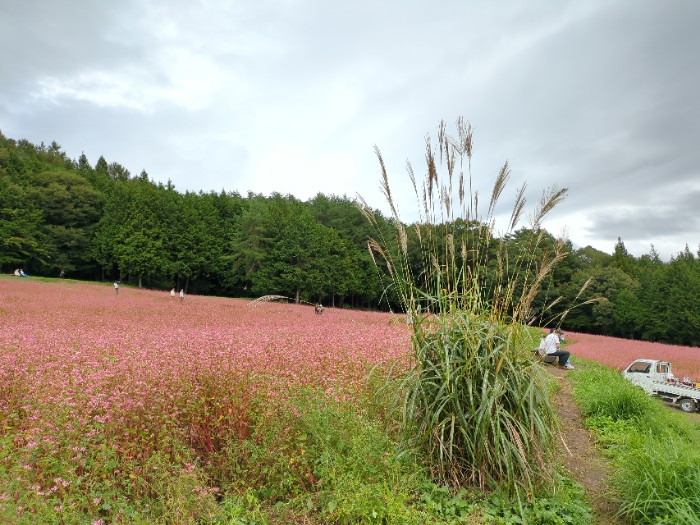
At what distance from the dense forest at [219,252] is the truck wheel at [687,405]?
2864cm

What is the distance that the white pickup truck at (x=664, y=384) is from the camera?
11.3 m

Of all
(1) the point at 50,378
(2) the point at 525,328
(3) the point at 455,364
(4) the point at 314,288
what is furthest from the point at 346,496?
(4) the point at 314,288

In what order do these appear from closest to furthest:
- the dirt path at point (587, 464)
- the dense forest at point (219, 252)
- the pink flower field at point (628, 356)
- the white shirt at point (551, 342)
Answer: the dirt path at point (587, 464), the white shirt at point (551, 342), the pink flower field at point (628, 356), the dense forest at point (219, 252)

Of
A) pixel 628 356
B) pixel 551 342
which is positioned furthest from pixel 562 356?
pixel 628 356

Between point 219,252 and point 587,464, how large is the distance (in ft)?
157

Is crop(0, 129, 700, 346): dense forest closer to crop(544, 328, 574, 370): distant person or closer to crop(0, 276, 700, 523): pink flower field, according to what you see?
crop(544, 328, 574, 370): distant person

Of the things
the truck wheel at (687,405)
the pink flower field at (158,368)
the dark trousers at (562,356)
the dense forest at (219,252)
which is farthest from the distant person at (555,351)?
the dense forest at (219,252)

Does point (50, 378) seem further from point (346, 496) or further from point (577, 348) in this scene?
point (577, 348)

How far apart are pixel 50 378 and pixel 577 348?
22645 millimetres

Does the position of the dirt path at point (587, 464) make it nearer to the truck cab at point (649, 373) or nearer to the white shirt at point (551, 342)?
the white shirt at point (551, 342)

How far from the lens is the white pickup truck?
37.0 ft

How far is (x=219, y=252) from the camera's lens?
48812mm

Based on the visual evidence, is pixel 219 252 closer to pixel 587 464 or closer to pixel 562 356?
pixel 562 356

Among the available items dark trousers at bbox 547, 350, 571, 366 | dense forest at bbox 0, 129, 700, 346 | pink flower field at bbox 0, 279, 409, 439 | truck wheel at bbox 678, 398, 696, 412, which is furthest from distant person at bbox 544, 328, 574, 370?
dense forest at bbox 0, 129, 700, 346
